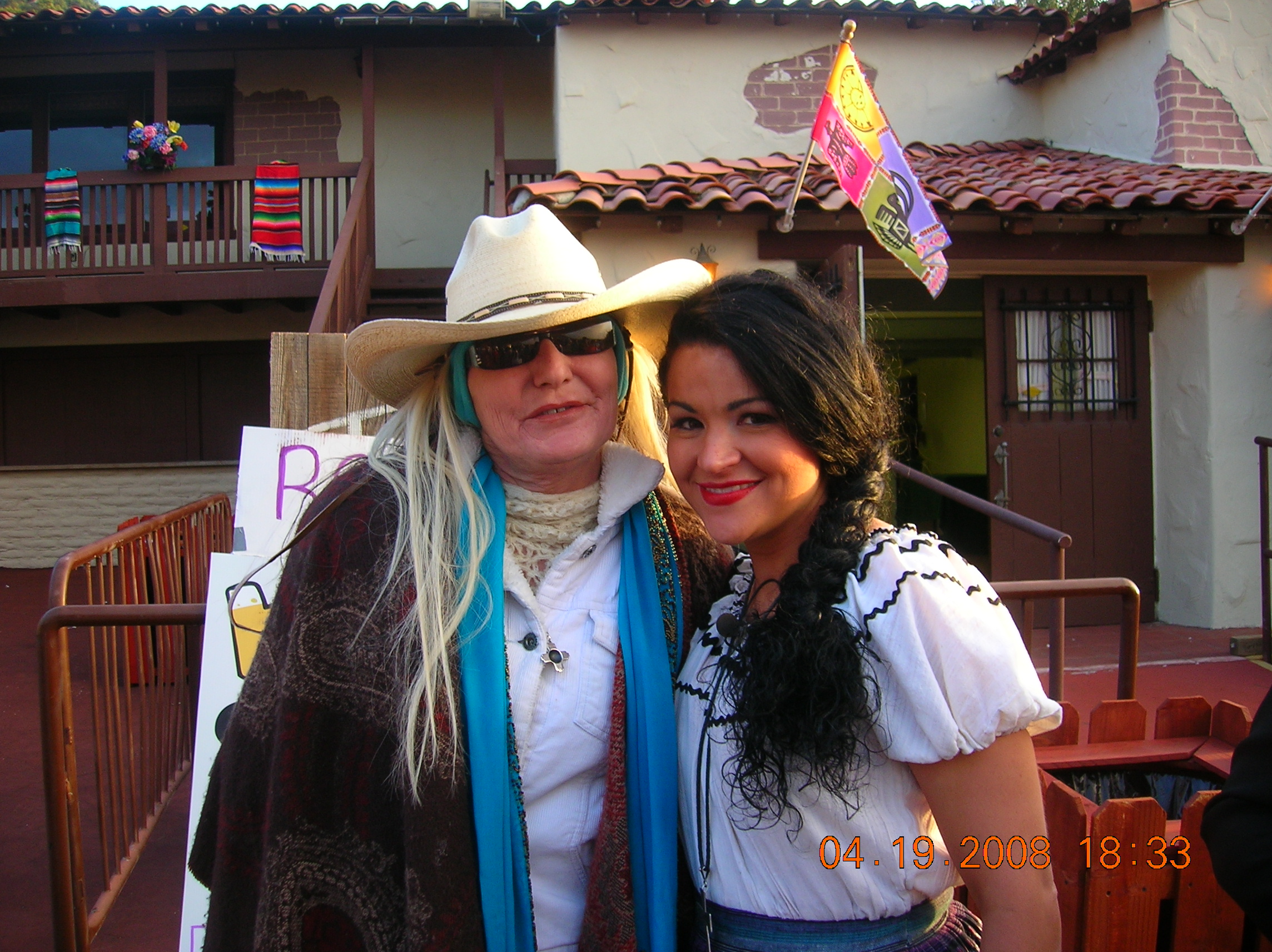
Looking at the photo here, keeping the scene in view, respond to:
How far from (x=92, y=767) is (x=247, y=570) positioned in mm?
2728

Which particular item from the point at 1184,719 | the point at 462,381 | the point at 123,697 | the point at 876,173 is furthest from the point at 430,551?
the point at 123,697

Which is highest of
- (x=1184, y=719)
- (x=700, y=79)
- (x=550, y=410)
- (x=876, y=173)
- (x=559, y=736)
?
(x=700, y=79)

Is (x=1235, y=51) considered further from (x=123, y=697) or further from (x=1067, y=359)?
(x=123, y=697)

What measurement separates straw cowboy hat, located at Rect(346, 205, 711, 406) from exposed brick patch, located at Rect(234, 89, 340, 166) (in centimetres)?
903

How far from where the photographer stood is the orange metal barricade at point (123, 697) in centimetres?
223

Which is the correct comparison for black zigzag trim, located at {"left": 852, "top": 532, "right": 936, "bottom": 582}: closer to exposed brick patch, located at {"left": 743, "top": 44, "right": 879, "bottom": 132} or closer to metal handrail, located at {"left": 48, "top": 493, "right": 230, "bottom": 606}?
metal handrail, located at {"left": 48, "top": 493, "right": 230, "bottom": 606}

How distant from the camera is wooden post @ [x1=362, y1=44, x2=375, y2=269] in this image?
27.2 ft

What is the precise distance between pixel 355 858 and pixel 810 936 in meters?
0.72

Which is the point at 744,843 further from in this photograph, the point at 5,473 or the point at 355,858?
the point at 5,473

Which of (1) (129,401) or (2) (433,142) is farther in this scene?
(1) (129,401)

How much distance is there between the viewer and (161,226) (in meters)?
8.44

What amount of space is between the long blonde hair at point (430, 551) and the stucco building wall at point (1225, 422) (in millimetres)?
6115

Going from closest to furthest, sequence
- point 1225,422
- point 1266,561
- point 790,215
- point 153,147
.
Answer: point 790,215, point 1266,561, point 1225,422, point 153,147
